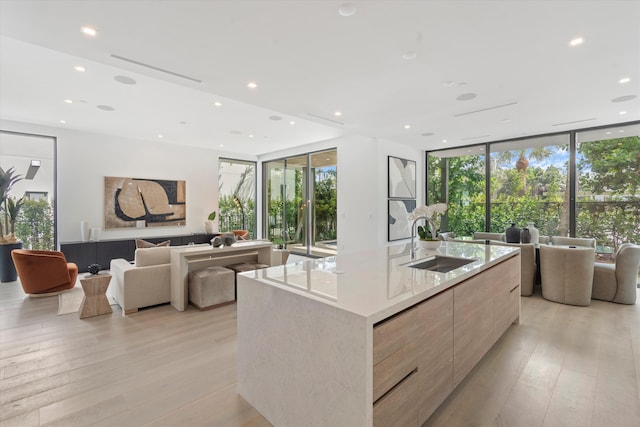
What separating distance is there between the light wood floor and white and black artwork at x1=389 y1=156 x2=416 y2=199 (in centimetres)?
395

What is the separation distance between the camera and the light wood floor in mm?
1871

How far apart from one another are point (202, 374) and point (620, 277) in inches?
211

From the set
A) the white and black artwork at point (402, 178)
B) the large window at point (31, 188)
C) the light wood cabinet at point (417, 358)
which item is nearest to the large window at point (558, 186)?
the white and black artwork at point (402, 178)

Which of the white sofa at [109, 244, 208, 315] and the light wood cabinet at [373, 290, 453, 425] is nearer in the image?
the light wood cabinet at [373, 290, 453, 425]

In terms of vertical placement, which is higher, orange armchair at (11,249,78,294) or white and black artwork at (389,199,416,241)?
white and black artwork at (389,199,416,241)

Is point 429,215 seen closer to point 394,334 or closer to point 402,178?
point 394,334

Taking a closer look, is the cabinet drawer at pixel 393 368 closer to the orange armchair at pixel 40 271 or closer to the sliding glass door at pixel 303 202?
the orange armchair at pixel 40 271

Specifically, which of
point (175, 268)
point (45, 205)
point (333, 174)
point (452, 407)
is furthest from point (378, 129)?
point (45, 205)

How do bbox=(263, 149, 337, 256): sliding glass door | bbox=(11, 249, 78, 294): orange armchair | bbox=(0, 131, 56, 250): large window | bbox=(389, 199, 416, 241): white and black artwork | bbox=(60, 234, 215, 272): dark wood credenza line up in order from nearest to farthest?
bbox=(11, 249, 78, 294): orange armchair → bbox=(0, 131, 56, 250): large window → bbox=(60, 234, 215, 272): dark wood credenza → bbox=(389, 199, 416, 241): white and black artwork → bbox=(263, 149, 337, 256): sliding glass door

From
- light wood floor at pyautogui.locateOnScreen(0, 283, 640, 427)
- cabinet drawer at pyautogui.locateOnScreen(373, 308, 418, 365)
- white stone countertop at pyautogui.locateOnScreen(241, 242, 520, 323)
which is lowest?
light wood floor at pyautogui.locateOnScreen(0, 283, 640, 427)

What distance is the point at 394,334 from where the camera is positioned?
55.1 inches

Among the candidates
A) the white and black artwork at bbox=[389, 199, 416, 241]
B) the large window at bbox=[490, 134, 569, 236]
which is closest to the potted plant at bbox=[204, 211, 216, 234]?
the white and black artwork at bbox=[389, 199, 416, 241]

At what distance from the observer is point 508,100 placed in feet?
13.6

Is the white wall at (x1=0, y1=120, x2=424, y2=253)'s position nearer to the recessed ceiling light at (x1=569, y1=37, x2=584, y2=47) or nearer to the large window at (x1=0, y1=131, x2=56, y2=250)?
the large window at (x1=0, y1=131, x2=56, y2=250)
